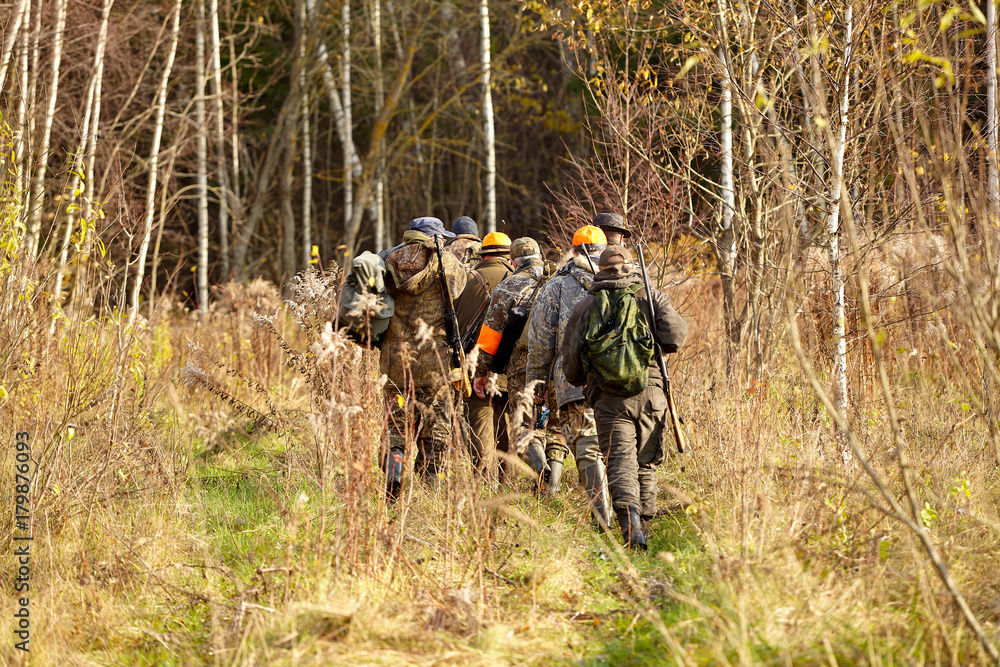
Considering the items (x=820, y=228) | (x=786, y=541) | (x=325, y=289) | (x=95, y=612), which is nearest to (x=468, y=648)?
(x=786, y=541)

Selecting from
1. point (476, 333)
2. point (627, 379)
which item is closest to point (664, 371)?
point (627, 379)

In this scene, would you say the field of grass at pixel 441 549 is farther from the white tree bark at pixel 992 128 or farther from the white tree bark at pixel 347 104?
the white tree bark at pixel 347 104

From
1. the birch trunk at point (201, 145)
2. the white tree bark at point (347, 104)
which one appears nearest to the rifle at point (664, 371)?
the birch trunk at point (201, 145)

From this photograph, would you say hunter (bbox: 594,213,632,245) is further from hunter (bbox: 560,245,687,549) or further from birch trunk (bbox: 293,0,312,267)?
birch trunk (bbox: 293,0,312,267)

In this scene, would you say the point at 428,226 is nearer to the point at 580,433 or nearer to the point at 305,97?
the point at 580,433

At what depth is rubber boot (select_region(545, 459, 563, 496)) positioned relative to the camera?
5900 mm

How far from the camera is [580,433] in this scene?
5207 millimetres

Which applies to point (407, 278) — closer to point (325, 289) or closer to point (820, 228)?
point (325, 289)

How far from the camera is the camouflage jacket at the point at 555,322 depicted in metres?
5.29

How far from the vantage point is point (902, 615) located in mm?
3281

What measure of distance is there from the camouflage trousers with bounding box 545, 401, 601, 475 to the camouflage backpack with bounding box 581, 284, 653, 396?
0.26 metres

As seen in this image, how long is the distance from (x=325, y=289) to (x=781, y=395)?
3248 mm

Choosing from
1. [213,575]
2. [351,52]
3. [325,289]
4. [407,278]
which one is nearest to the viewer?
[213,575]

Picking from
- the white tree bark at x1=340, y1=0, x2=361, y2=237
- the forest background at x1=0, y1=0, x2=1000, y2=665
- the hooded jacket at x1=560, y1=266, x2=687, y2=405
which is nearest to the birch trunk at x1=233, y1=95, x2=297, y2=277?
the white tree bark at x1=340, y1=0, x2=361, y2=237
